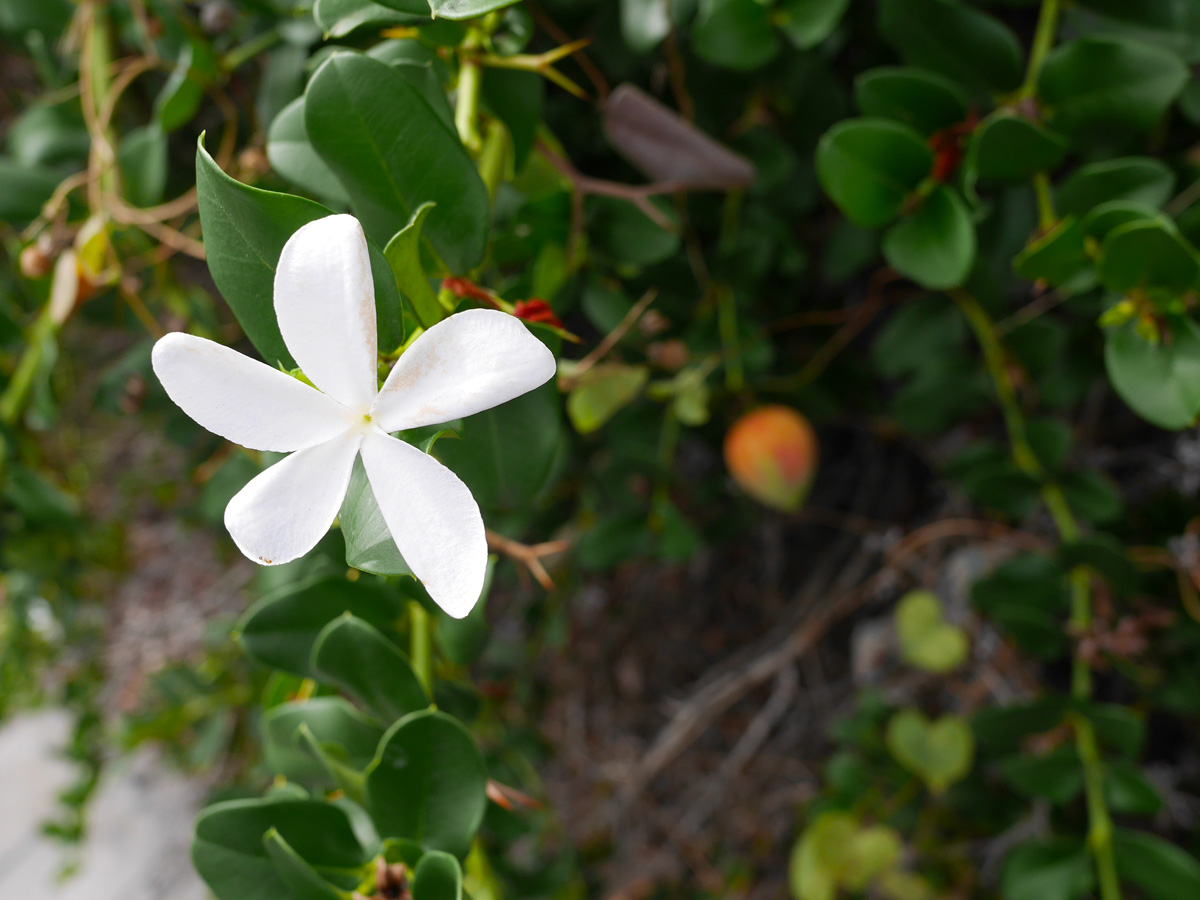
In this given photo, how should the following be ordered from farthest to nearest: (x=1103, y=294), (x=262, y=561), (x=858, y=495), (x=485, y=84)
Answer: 1. (x=858, y=495)
2. (x=1103, y=294)
3. (x=485, y=84)
4. (x=262, y=561)

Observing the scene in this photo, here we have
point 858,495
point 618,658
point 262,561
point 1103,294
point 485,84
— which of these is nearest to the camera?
point 262,561

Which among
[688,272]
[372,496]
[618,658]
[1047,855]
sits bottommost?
[618,658]

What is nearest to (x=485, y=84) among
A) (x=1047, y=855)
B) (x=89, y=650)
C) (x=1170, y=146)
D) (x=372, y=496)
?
(x=372, y=496)

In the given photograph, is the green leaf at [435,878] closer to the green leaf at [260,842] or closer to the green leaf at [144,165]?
the green leaf at [260,842]

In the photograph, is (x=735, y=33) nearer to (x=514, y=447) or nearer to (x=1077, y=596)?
(x=514, y=447)

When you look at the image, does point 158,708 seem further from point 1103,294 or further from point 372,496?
point 1103,294
